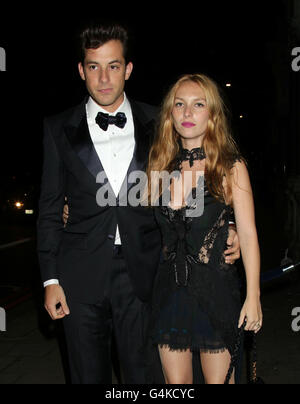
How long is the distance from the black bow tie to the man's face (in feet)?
0.25

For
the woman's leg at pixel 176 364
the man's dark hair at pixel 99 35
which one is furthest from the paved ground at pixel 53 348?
the man's dark hair at pixel 99 35

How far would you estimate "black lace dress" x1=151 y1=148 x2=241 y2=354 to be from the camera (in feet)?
8.58

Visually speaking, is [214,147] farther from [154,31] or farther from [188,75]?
[154,31]

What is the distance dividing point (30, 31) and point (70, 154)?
16.5 m

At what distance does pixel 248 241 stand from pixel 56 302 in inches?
43.4

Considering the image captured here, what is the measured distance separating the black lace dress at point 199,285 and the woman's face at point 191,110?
292mm

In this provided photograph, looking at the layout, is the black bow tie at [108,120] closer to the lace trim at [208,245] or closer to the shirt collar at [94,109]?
the shirt collar at [94,109]

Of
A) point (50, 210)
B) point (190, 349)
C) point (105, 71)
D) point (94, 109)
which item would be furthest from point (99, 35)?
point (190, 349)

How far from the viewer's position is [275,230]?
1436 centimetres

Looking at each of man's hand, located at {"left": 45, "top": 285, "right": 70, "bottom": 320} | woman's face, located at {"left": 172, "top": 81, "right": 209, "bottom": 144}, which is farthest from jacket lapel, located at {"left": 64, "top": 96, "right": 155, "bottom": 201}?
man's hand, located at {"left": 45, "top": 285, "right": 70, "bottom": 320}

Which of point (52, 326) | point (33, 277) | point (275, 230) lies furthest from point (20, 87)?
point (52, 326)

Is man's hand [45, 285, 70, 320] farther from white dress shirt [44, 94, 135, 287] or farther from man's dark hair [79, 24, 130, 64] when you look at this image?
man's dark hair [79, 24, 130, 64]

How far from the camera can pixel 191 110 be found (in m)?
2.68

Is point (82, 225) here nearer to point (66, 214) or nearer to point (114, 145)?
point (66, 214)
